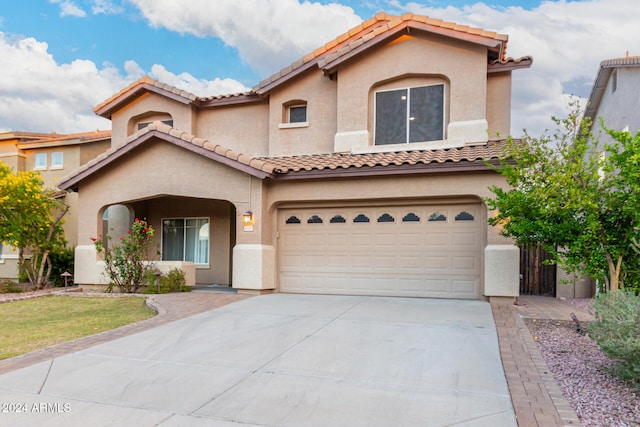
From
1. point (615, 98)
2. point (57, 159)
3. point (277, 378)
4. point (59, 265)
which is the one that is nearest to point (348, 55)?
point (615, 98)

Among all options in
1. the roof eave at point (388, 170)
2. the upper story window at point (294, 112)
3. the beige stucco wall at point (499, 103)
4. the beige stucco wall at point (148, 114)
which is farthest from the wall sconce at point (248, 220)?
the beige stucco wall at point (499, 103)

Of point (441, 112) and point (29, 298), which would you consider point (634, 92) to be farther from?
point (29, 298)

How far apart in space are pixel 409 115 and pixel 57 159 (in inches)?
649

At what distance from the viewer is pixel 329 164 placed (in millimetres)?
11156

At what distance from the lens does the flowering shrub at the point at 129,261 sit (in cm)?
1214

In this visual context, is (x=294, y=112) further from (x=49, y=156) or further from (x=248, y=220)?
(x=49, y=156)

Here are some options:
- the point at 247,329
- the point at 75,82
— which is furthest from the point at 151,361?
the point at 75,82

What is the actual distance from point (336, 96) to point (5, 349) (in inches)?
422

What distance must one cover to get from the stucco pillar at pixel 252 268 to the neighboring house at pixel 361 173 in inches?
1.3

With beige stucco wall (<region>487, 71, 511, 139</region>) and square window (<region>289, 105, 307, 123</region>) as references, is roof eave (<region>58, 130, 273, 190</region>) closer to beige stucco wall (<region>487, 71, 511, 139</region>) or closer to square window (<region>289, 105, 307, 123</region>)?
square window (<region>289, 105, 307, 123</region>)

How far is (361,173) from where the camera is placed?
10836 mm

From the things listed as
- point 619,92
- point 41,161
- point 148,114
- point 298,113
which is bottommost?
point 41,161

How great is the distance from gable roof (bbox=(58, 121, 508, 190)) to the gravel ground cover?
455 cm

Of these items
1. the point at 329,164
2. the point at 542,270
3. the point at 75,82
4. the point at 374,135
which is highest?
the point at 75,82
